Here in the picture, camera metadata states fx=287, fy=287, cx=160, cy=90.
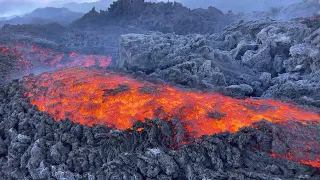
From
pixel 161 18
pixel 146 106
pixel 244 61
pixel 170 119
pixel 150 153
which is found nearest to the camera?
pixel 150 153

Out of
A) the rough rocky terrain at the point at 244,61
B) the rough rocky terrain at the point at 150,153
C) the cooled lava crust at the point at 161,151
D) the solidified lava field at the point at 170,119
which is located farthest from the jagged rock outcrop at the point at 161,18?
the rough rocky terrain at the point at 150,153

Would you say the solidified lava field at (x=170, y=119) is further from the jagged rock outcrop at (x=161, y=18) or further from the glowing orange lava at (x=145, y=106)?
the jagged rock outcrop at (x=161, y=18)

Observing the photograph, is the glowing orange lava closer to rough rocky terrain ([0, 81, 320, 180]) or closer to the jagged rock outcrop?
rough rocky terrain ([0, 81, 320, 180])

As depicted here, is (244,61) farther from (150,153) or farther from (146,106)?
(150,153)

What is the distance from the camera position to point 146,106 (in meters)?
10.4

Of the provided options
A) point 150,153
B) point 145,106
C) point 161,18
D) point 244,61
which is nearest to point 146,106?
point 145,106

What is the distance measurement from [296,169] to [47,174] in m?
7.12

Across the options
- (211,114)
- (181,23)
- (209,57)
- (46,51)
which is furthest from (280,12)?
(211,114)

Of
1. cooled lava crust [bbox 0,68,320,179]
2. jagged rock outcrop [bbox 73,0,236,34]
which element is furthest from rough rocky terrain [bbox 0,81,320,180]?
jagged rock outcrop [bbox 73,0,236,34]

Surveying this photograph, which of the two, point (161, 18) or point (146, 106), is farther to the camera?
point (161, 18)

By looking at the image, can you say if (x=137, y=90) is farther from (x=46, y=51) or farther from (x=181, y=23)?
(x=181, y=23)

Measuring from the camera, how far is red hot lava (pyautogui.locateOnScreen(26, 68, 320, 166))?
9547 mm

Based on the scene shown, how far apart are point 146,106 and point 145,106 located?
0.04 m

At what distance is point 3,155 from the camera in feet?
33.8
